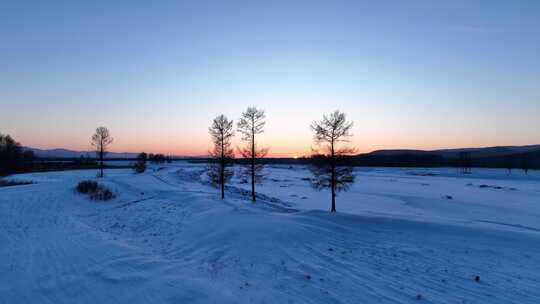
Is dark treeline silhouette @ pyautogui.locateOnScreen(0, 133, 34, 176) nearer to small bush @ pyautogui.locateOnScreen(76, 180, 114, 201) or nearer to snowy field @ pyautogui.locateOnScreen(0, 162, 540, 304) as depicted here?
small bush @ pyautogui.locateOnScreen(76, 180, 114, 201)

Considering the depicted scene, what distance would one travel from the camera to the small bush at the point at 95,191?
27.9m

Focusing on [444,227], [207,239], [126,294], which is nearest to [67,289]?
[126,294]

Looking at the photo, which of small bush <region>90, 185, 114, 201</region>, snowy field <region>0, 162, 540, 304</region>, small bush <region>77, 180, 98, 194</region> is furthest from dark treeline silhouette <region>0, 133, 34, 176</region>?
snowy field <region>0, 162, 540, 304</region>

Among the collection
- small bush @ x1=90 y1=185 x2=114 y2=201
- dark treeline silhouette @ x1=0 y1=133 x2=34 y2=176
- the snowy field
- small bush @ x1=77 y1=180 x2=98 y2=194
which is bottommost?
the snowy field

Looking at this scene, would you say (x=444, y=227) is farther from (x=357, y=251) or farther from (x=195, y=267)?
(x=195, y=267)

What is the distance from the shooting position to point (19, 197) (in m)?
24.3

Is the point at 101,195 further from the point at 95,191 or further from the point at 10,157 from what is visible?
the point at 10,157

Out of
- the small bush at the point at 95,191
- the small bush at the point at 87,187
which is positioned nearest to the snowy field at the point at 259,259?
the small bush at the point at 95,191

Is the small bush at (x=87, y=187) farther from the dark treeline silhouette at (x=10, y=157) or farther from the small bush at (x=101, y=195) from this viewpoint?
the dark treeline silhouette at (x=10, y=157)

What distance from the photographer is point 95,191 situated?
29.3 meters

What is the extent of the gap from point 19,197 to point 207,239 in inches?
810

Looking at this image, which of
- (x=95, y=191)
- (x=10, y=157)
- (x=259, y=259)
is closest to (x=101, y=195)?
(x=95, y=191)

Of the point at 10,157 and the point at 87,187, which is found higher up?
the point at 10,157

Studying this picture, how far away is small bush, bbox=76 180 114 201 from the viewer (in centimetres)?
2794
